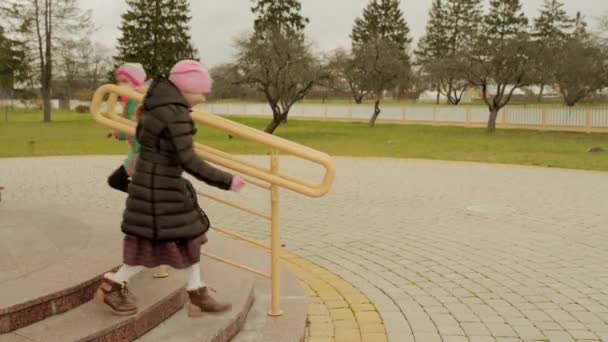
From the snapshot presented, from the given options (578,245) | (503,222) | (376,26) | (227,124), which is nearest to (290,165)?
(503,222)

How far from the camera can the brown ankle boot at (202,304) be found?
11.4 ft

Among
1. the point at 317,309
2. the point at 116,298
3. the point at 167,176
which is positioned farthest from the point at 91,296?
the point at 317,309

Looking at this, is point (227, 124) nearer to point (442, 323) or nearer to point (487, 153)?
point (442, 323)

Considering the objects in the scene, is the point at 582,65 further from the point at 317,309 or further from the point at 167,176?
the point at 167,176

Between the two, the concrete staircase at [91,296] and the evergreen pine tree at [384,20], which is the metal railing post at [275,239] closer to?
A: the concrete staircase at [91,296]

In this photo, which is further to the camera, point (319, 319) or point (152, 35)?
point (152, 35)

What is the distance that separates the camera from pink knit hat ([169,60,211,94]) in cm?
307

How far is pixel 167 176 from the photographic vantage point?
120 inches

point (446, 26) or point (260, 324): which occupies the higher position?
point (446, 26)

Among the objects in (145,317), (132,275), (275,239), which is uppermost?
(275,239)

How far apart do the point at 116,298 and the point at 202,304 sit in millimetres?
535

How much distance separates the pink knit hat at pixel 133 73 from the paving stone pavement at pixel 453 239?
7.85ft

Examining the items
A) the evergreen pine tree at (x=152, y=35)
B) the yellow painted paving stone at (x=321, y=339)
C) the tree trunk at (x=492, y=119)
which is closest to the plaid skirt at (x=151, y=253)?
the yellow painted paving stone at (x=321, y=339)

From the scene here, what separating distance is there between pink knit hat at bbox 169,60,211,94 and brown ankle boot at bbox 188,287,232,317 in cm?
124
